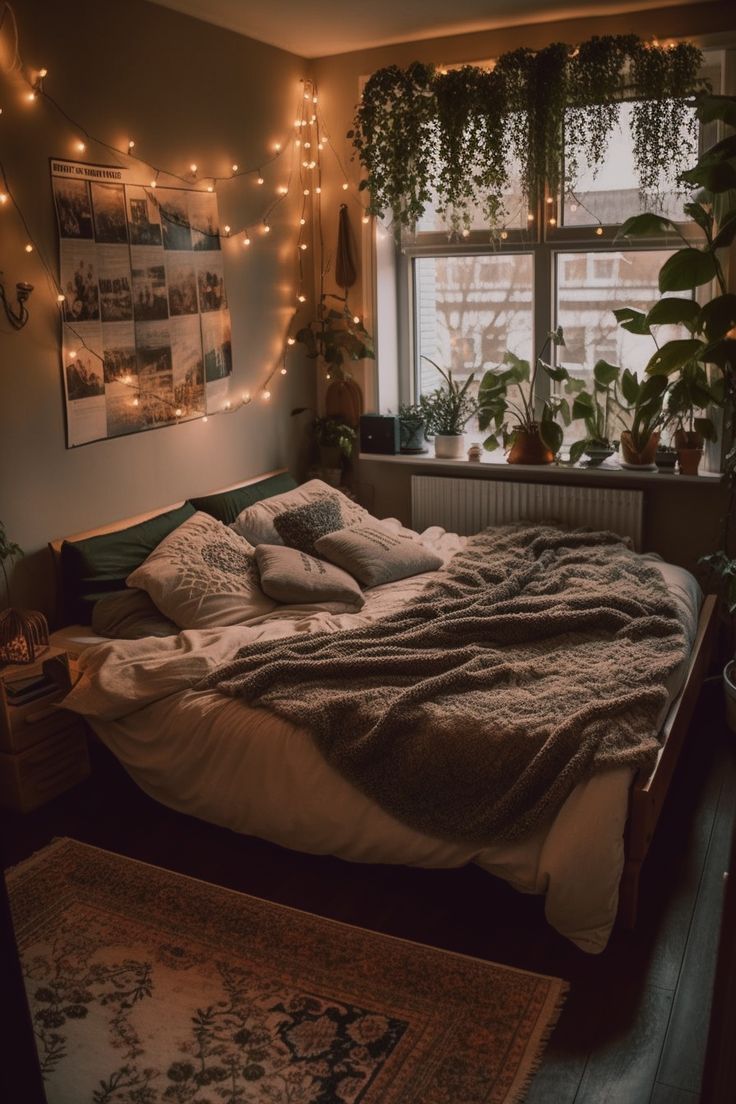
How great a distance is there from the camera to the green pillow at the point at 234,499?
4.42 m

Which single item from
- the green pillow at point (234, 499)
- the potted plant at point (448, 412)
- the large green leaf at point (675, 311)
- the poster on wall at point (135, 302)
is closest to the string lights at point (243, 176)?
the poster on wall at point (135, 302)

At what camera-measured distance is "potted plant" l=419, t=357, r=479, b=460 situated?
16.7 ft

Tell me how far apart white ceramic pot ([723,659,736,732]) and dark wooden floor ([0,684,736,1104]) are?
0.66 feet

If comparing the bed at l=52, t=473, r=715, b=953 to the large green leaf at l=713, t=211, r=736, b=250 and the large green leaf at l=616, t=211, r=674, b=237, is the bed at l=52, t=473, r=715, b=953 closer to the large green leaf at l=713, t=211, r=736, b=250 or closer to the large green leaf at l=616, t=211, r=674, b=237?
the large green leaf at l=713, t=211, r=736, b=250

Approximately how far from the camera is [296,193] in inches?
199

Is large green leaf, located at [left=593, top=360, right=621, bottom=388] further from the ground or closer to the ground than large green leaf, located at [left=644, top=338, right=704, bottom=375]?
closer to the ground

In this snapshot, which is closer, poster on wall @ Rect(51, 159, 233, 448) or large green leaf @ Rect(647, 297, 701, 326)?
poster on wall @ Rect(51, 159, 233, 448)

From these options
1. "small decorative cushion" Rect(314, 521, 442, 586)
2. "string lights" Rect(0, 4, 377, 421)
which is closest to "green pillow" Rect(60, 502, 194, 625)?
"string lights" Rect(0, 4, 377, 421)

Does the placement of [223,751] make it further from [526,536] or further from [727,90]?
[727,90]

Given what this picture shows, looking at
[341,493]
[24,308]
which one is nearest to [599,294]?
[341,493]

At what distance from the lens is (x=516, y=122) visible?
4.49 metres

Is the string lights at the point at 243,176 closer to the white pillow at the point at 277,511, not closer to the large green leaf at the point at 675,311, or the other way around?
the white pillow at the point at 277,511

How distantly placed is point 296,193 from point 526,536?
206 centimetres

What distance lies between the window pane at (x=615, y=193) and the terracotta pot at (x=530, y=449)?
39.2 inches
